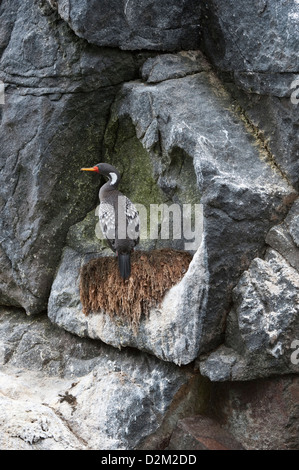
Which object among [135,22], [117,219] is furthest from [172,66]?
[117,219]

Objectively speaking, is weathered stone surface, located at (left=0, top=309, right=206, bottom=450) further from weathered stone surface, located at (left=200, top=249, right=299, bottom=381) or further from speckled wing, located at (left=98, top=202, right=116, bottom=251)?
speckled wing, located at (left=98, top=202, right=116, bottom=251)

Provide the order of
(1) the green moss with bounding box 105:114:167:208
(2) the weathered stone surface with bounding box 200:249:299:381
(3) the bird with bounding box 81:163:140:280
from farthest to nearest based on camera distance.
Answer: (1) the green moss with bounding box 105:114:167:208, (3) the bird with bounding box 81:163:140:280, (2) the weathered stone surface with bounding box 200:249:299:381

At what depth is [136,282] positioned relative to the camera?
6.34m

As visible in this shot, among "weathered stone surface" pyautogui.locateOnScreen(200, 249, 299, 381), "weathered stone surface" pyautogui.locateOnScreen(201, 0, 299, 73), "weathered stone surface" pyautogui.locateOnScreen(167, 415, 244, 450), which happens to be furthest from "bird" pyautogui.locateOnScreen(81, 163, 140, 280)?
"weathered stone surface" pyautogui.locateOnScreen(201, 0, 299, 73)

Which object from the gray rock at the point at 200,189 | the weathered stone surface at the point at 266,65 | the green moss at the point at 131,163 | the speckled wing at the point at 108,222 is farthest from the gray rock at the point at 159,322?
the weathered stone surface at the point at 266,65

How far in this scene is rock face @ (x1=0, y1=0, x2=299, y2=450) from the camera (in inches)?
230

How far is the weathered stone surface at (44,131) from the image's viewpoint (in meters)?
6.86

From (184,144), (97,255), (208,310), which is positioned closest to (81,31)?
(184,144)

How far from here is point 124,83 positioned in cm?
698

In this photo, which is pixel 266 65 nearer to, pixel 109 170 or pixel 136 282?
pixel 109 170

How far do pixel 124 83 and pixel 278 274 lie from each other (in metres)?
2.70

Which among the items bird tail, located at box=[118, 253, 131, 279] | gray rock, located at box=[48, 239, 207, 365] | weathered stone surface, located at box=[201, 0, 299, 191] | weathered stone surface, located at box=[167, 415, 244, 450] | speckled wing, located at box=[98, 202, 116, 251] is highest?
weathered stone surface, located at box=[201, 0, 299, 191]

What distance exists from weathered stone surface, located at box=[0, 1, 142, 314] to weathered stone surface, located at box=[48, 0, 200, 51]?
0.19 metres

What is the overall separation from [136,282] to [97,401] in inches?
49.0
